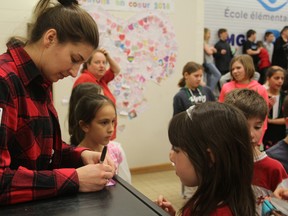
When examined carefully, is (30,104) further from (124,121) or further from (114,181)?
(124,121)

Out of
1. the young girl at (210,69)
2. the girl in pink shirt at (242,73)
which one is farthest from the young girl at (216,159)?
the young girl at (210,69)

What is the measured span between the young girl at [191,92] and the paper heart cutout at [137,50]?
0.62 meters

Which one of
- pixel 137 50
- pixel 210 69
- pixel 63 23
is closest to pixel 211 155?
pixel 63 23

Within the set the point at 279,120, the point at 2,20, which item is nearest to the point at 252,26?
the point at 279,120

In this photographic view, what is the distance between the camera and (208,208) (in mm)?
862

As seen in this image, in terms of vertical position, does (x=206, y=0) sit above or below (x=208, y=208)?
above

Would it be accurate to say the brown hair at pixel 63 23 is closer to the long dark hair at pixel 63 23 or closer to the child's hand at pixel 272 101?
the long dark hair at pixel 63 23

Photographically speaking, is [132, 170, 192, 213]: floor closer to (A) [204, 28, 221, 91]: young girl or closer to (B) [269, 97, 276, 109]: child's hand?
(B) [269, 97, 276, 109]: child's hand

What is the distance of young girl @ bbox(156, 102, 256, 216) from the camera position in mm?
887

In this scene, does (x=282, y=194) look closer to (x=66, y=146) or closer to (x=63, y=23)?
(x=66, y=146)

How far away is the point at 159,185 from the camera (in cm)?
334

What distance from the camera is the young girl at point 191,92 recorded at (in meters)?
2.99

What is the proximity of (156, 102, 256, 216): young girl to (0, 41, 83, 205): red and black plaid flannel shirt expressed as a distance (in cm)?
32

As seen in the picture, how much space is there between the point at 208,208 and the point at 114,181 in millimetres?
279
